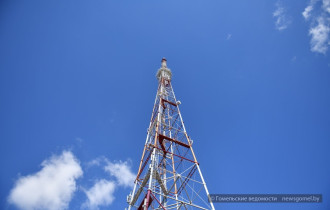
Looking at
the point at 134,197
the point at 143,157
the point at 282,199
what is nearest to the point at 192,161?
the point at 143,157

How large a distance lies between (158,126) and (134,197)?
20.2ft

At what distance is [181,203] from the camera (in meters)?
13.7

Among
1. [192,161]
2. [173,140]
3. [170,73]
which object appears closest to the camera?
[192,161]

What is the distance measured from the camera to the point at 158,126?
1892cm

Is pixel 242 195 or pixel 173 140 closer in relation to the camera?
pixel 242 195

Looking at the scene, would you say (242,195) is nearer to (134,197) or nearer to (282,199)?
(282,199)

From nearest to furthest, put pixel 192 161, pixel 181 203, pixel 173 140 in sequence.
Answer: pixel 181 203 < pixel 192 161 < pixel 173 140

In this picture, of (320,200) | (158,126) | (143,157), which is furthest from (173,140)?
(320,200)

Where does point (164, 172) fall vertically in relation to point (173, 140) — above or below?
below

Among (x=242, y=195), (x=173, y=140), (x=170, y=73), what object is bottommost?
(x=242, y=195)

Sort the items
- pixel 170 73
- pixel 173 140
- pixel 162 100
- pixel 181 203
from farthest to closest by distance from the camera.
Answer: pixel 170 73 < pixel 162 100 < pixel 173 140 < pixel 181 203

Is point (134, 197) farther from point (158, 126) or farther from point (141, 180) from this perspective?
point (158, 126)

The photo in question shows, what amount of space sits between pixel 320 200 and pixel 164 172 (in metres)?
10.1

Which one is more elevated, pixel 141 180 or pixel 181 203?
pixel 141 180
